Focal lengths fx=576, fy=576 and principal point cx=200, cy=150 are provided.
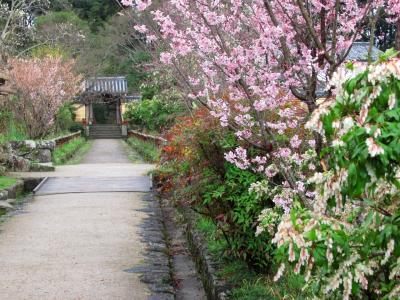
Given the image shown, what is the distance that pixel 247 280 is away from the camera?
496cm

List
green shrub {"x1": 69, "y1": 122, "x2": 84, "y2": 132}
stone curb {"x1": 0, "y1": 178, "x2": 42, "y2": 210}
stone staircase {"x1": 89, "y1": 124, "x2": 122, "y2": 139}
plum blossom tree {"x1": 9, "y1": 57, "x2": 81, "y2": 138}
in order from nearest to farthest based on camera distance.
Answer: stone curb {"x1": 0, "y1": 178, "x2": 42, "y2": 210} < plum blossom tree {"x1": 9, "y1": 57, "x2": 81, "y2": 138} < green shrub {"x1": 69, "y1": 122, "x2": 84, "y2": 132} < stone staircase {"x1": 89, "y1": 124, "x2": 122, "y2": 139}

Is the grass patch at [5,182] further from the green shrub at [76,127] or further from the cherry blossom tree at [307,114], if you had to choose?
the green shrub at [76,127]

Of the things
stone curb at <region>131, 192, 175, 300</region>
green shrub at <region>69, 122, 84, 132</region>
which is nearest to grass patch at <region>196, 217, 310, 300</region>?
stone curb at <region>131, 192, 175, 300</region>

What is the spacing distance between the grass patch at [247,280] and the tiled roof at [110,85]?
4164 cm

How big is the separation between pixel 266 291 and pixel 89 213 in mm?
5169

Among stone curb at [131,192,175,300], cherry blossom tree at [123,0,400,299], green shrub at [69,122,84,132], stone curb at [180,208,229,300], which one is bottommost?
green shrub at [69,122,84,132]

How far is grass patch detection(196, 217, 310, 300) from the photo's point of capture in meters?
4.42

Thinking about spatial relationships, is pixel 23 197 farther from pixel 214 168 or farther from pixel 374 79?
pixel 374 79

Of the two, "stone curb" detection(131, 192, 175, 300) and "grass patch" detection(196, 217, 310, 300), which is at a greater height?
"grass patch" detection(196, 217, 310, 300)

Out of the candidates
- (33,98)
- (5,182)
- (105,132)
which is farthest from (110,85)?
(5,182)

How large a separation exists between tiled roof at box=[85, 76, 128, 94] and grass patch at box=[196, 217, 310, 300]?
41639 mm

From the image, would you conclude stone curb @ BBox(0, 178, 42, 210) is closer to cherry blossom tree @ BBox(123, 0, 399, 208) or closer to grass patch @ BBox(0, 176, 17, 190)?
grass patch @ BBox(0, 176, 17, 190)

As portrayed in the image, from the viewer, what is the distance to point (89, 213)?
917 centimetres

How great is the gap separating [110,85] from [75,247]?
42.1m
